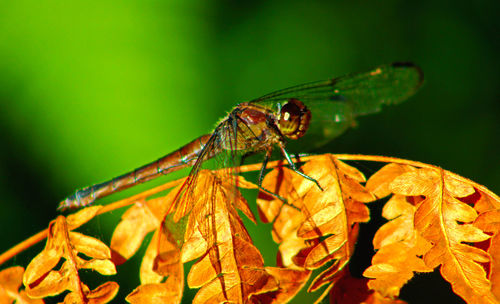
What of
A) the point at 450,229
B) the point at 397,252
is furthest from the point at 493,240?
the point at 397,252

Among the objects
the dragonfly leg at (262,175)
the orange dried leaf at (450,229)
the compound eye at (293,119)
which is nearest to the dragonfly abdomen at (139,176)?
the dragonfly leg at (262,175)

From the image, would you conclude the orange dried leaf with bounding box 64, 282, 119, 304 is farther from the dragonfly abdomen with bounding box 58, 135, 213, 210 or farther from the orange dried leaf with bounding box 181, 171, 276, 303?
the dragonfly abdomen with bounding box 58, 135, 213, 210

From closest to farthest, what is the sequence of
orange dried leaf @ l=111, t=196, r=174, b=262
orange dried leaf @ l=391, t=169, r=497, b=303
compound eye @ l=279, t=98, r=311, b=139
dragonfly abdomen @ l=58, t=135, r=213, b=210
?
orange dried leaf @ l=391, t=169, r=497, b=303, orange dried leaf @ l=111, t=196, r=174, b=262, compound eye @ l=279, t=98, r=311, b=139, dragonfly abdomen @ l=58, t=135, r=213, b=210

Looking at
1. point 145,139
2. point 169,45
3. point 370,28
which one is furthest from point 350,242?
point 370,28

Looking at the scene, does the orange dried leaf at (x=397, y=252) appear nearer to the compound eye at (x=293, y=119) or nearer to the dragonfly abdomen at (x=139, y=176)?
the compound eye at (x=293, y=119)

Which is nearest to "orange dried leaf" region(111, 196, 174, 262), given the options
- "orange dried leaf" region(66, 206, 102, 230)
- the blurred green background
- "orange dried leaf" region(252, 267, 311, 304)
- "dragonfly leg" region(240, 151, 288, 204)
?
"orange dried leaf" region(66, 206, 102, 230)

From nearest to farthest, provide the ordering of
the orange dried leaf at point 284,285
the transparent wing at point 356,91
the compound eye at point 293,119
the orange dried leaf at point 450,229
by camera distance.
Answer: the orange dried leaf at point 450,229 < the orange dried leaf at point 284,285 < the compound eye at point 293,119 < the transparent wing at point 356,91
